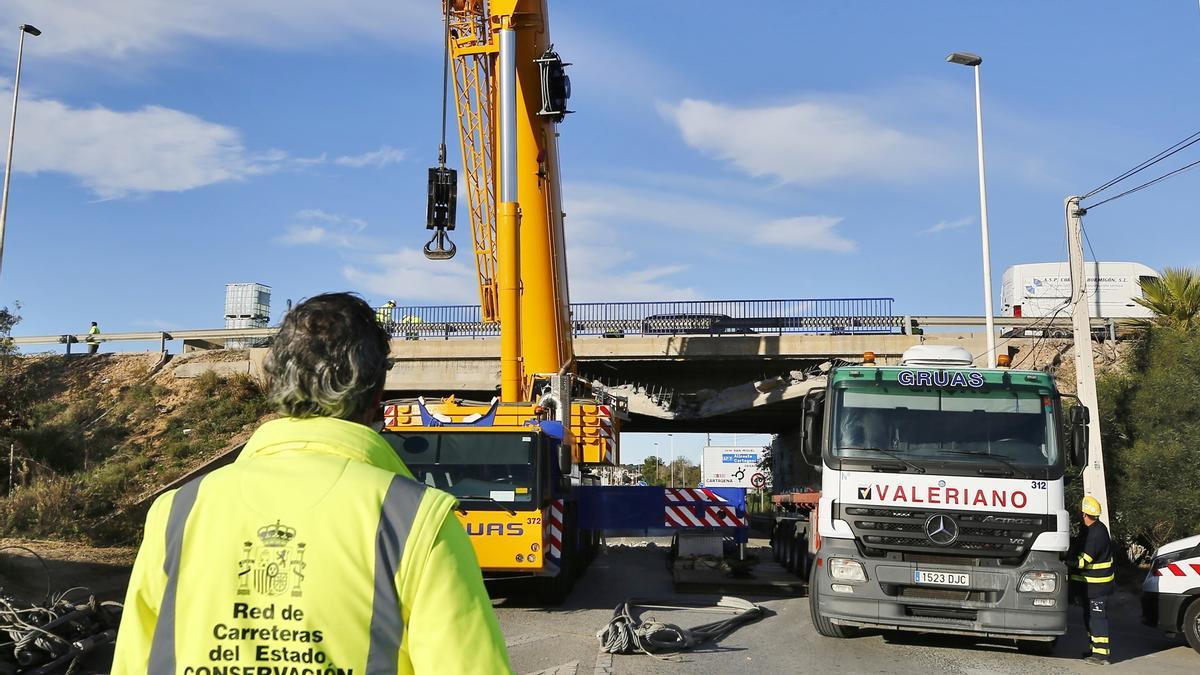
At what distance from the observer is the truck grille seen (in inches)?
400

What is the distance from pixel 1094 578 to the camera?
10703 mm

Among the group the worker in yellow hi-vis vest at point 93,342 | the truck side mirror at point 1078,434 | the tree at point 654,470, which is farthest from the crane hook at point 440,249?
the tree at point 654,470

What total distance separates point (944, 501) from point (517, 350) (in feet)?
26.7

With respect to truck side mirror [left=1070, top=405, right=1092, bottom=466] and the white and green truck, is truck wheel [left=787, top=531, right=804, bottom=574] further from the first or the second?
truck side mirror [left=1070, top=405, right=1092, bottom=466]

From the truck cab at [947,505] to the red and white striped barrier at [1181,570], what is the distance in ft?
5.45

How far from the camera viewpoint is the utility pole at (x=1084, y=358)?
48.7 ft

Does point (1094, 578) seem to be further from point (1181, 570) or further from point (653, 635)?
point (653, 635)

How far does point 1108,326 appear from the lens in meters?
26.2

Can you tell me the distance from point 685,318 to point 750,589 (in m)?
15.5

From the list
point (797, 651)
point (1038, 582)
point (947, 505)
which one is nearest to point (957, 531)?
point (947, 505)

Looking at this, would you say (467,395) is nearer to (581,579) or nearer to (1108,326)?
(581,579)

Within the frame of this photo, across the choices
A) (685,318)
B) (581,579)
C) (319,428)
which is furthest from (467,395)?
(319,428)

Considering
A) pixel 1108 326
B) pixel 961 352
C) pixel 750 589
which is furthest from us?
pixel 1108 326

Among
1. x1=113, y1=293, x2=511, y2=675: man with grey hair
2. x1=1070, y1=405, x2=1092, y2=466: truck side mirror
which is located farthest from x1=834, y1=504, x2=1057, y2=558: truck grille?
x1=113, y1=293, x2=511, y2=675: man with grey hair
